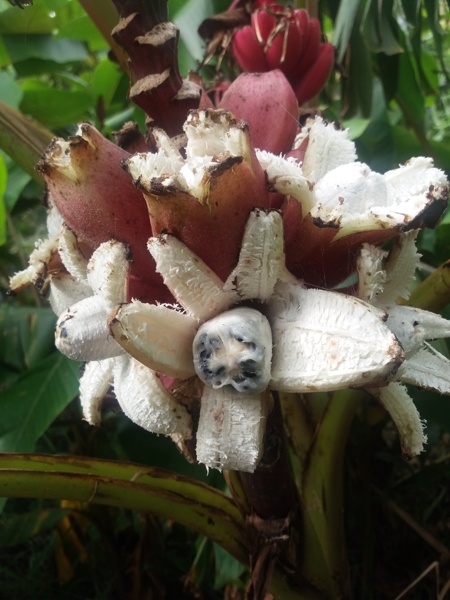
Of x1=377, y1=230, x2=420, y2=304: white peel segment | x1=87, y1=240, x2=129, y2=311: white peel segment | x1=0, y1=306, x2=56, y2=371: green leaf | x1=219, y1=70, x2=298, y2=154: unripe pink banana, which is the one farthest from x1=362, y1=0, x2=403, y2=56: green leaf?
x1=0, y1=306, x2=56, y2=371: green leaf

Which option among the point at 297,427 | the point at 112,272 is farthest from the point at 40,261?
the point at 297,427

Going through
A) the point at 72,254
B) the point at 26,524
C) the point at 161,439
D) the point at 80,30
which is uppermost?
the point at 80,30

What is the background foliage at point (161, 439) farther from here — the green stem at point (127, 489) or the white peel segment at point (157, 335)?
the white peel segment at point (157, 335)

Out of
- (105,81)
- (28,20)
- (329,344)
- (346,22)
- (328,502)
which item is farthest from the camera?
(105,81)

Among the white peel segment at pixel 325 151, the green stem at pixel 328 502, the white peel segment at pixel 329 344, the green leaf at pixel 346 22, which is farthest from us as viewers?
the green leaf at pixel 346 22

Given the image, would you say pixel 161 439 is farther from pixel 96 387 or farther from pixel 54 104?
pixel 54 104

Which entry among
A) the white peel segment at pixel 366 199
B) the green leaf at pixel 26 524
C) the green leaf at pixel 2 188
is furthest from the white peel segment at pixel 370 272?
the green leaf at pixel 26 524
